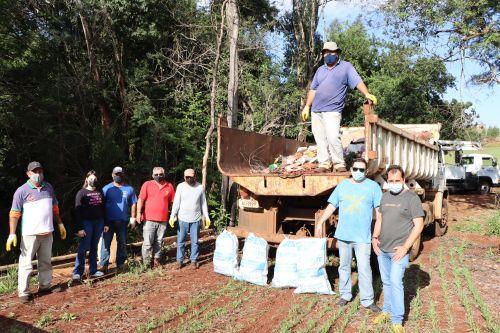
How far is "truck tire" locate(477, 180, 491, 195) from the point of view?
67.8 ft

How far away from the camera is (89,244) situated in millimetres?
5957

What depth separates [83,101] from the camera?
13.7 metres

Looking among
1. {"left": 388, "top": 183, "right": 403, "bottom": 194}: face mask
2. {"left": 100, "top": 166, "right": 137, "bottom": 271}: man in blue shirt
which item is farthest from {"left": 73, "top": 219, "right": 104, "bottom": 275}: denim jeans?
{"left": 388, "top": 183, "right": 403, "bottom": 194}: face mask

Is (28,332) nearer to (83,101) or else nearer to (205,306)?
(205,306)

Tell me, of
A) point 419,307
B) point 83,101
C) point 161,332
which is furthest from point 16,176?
point 419,307

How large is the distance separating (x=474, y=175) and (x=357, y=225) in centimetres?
1900

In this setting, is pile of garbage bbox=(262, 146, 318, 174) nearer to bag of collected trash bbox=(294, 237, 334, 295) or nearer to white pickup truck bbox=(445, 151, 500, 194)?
bag of collected trash bbox=(294, 237, 334, 295)

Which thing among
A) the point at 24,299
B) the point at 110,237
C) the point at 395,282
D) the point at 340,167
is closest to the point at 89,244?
the point at 110,237

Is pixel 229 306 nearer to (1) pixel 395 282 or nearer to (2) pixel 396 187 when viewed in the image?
(1) pixel 395 282

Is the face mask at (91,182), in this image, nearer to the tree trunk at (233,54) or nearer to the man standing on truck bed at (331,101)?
the man standing on truck bed at (331,101)

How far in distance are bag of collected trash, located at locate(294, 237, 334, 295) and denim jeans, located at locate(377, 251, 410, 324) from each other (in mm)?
885

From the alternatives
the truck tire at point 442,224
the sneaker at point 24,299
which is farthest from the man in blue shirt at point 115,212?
the truck tire at point 442,224

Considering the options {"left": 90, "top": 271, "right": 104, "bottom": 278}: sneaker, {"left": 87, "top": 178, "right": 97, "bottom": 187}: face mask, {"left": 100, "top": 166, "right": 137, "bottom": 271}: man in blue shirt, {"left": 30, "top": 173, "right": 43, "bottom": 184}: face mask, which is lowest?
{"left": 90, "top": 271, "right": 104, "bottom": 278}: sneaker

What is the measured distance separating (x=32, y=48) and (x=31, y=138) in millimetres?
2784
